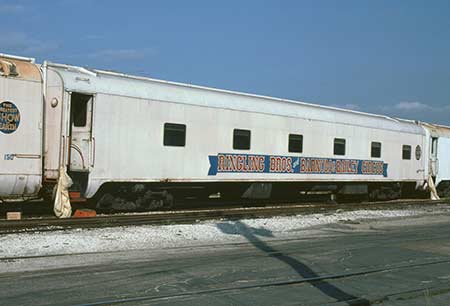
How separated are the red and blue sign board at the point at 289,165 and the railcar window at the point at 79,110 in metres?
3.95

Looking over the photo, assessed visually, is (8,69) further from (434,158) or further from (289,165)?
(434,158)

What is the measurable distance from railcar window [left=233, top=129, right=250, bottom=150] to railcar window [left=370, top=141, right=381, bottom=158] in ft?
22.7

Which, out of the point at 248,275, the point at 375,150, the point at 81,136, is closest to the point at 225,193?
the point at 81,136

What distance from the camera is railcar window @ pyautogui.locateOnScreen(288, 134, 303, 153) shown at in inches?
730

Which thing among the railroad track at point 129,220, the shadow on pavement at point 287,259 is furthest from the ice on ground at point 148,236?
the railroad track at point 129,220

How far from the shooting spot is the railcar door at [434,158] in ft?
84.5

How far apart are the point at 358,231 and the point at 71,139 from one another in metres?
7.18

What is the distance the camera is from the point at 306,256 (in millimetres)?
9539

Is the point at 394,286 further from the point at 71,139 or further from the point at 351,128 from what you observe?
the point at 351,128

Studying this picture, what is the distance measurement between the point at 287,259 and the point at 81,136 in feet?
21.9

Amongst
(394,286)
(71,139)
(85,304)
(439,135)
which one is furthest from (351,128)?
(85,304)

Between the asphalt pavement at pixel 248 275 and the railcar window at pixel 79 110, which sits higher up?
the railcar window at pixel 79 110

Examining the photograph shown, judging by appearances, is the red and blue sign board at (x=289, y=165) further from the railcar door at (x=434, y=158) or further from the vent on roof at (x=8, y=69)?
the vent on roof at (x=8, y=69)

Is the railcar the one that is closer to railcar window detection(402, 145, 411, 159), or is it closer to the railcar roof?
the railcar roof
